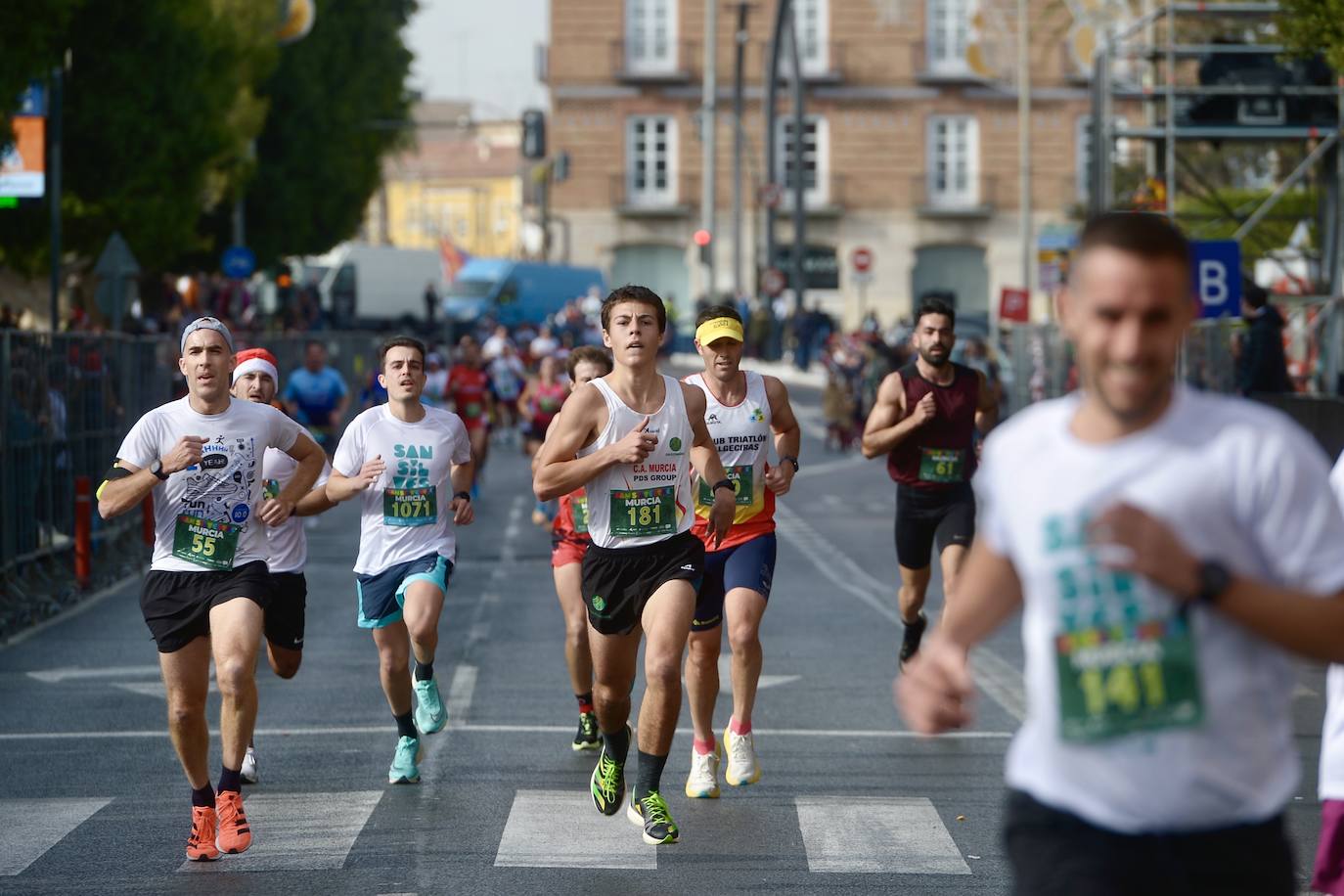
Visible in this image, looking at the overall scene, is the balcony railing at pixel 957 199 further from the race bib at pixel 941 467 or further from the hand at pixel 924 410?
the hand at pixel 924 410

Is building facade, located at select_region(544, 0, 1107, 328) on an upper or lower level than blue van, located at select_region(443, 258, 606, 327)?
upper

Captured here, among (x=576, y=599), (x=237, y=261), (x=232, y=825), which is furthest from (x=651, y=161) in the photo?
(x=232, y=825)

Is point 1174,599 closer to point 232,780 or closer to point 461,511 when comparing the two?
point 232,780

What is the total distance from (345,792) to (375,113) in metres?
48.8

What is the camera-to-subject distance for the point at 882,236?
73375mm

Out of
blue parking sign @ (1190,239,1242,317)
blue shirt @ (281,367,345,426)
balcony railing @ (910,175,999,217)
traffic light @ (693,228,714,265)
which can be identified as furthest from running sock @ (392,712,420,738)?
balcony railing @ (910,175,999,217)

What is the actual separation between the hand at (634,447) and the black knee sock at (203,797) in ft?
5.93

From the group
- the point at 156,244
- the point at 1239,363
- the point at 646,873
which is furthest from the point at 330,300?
the point at 646,873

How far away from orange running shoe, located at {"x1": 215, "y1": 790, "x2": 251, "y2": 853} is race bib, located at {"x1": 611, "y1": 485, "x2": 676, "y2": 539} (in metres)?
1.59

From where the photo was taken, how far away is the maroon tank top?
40.6 ft

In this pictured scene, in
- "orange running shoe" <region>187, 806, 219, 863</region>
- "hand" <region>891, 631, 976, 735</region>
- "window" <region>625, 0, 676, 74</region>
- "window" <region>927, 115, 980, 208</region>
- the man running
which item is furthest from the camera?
"window" <region>927, 115, 980, 208</region>

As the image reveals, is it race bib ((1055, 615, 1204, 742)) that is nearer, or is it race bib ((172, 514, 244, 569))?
race bib ((1055, 615, 1204, 742))

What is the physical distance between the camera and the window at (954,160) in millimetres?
73938

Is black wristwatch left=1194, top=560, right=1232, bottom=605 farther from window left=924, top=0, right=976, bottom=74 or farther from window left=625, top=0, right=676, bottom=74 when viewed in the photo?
window left=924, top=0, right=976, bottom=74
